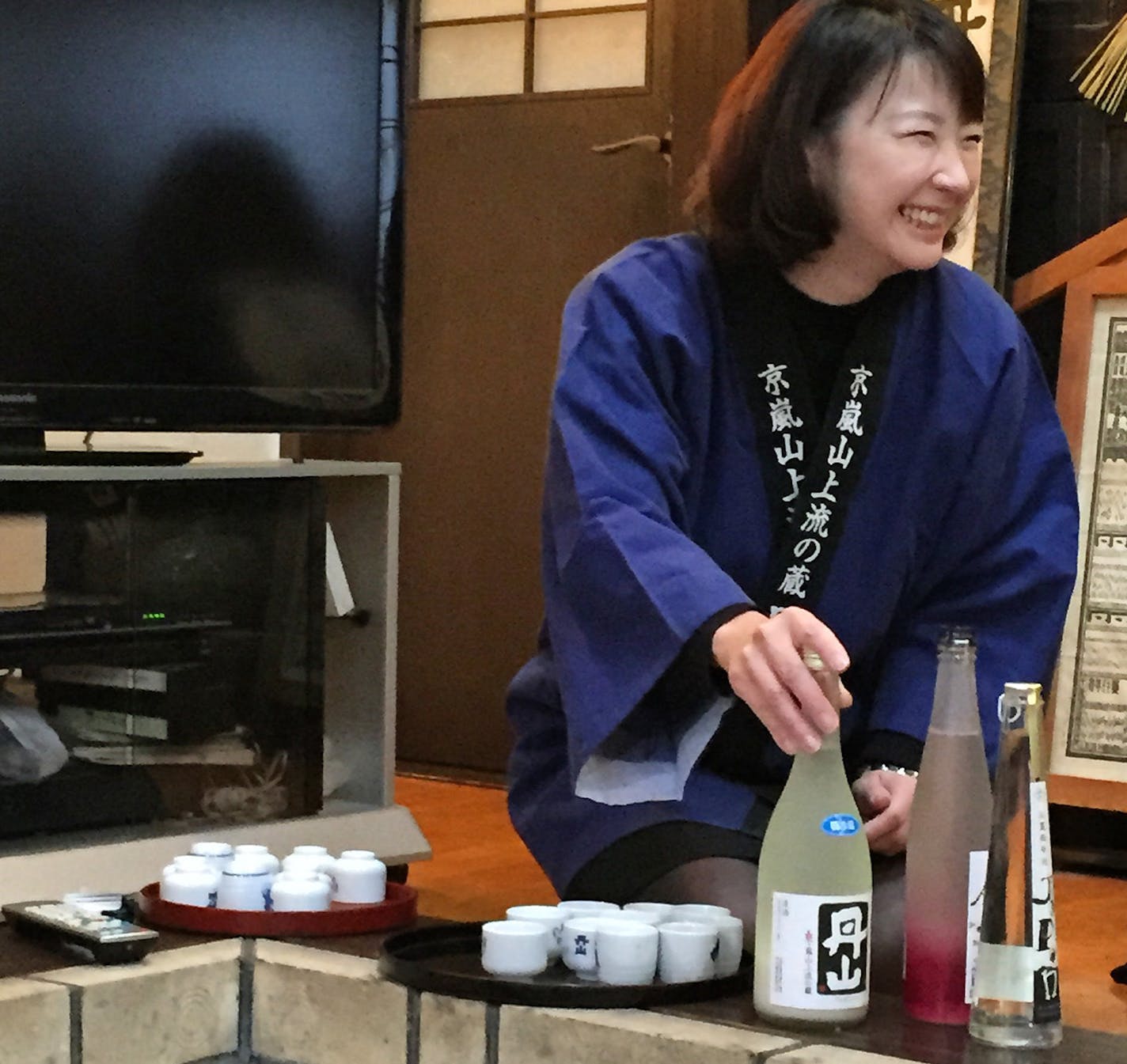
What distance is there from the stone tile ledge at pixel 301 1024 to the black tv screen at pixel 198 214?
0.88 m

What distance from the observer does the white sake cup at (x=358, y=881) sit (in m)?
1.64

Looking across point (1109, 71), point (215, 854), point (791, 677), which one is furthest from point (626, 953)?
point (1109, 71)

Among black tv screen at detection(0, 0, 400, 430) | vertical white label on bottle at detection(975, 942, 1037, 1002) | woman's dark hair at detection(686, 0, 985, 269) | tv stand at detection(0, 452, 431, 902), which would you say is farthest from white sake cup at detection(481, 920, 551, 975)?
black tv screen at detection(0, 0, 400, 430)

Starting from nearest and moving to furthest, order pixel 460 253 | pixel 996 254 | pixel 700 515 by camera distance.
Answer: pixel 700 515
pixel 996 254
pixel 460 253

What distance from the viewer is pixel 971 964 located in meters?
Answer: 1.32

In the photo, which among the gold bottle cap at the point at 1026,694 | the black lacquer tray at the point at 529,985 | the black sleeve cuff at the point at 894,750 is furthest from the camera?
the black sleeve cuff at the point at 894,750

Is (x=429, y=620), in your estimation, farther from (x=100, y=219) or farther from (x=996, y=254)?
(x=100, y=219)

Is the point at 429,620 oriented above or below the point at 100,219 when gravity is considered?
below

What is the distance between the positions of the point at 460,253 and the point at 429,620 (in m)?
0.71

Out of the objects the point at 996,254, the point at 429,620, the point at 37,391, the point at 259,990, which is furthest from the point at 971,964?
the point at 429,620

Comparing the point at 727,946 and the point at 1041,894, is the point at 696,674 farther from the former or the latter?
the point at 1041,894

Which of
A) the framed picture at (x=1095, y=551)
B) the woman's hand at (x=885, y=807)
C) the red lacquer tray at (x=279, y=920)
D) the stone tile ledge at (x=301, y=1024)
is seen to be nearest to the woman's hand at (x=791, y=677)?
the stone tile ledge at (x=301, y=1024)

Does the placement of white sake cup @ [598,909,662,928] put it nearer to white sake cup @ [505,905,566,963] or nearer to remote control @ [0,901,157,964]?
white sake cup @ [505,905,566,963]

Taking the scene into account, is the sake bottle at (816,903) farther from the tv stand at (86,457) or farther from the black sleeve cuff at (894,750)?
the tv stand at (86,457)
